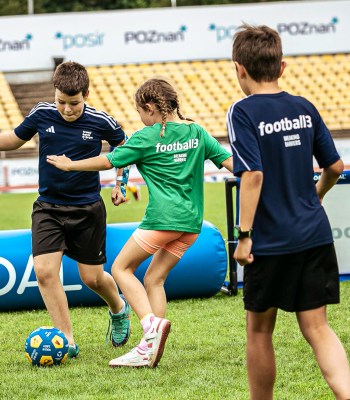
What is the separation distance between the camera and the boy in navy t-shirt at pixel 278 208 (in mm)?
3619

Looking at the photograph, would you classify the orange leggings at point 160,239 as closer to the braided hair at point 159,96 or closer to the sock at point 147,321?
the sock at point 147,321

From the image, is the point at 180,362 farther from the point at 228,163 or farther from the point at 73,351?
the point at 228,163

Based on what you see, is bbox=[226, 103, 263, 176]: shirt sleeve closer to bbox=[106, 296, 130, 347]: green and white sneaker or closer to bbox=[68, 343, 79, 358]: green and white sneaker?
bbox=[68, 343, 79, 358]: green and white sneaker

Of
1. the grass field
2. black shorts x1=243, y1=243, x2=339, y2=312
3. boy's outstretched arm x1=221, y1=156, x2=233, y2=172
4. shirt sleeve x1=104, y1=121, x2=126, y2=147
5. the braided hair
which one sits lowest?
the grass field

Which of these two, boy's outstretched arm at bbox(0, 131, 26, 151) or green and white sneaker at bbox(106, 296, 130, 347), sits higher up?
boy's outstretched arm at bbox(0, 131, 26, 151)

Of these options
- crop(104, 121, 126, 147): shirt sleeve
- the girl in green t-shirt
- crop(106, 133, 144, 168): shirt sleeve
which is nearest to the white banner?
crop(104, 121, 126, 147): shirt sleeve

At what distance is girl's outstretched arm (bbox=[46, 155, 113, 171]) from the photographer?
502 cm

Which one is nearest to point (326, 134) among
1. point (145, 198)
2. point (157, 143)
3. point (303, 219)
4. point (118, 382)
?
point (303, 219)

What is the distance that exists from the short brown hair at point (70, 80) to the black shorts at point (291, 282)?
7.31ft

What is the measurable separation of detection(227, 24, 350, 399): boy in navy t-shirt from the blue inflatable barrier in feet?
12.0

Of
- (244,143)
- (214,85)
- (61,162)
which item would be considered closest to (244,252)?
(244,143)

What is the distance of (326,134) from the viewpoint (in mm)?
3842

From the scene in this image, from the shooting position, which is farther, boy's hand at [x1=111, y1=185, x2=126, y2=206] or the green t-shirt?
boy's hand at [x1=111, y1=185, x2=126, y2=206]

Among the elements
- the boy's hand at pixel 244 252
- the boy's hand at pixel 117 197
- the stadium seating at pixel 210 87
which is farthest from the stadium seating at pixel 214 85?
the boy's hand at pixel 244 252
